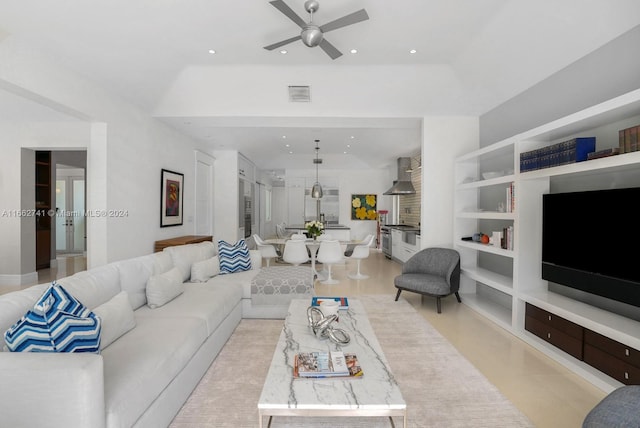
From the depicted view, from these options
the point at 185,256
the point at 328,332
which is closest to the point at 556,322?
the point at 328,332

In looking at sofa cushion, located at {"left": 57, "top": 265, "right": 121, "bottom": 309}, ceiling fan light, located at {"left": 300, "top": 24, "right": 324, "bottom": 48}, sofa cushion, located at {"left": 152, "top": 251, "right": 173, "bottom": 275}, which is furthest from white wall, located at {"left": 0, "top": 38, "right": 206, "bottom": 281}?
ceiling fan light, located at {"left": 300, "top": 24, "right": 324, "bottom": 48}

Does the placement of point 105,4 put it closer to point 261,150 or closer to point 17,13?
point 17,13

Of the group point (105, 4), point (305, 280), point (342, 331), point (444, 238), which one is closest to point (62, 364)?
point (342, 331)

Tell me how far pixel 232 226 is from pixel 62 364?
21.1ft

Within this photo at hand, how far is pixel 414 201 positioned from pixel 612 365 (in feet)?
21.0

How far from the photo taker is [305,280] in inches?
152

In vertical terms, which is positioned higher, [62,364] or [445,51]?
[445,51]

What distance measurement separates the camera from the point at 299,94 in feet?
14.8

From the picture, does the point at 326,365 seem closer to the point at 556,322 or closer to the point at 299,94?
the point at 556,322

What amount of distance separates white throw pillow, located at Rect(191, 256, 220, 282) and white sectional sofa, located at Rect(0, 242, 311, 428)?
0.05ft

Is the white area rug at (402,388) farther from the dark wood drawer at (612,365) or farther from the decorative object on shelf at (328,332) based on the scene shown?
the dark wood drawer at (612,365)

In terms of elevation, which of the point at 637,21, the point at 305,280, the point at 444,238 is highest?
the point at 637,21

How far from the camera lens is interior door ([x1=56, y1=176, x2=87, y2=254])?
8.92 meters

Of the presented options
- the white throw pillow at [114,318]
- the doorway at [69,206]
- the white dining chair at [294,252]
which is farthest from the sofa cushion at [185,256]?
the doorway at [69,206]
